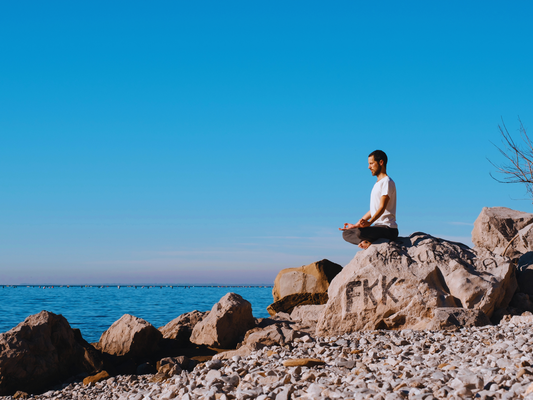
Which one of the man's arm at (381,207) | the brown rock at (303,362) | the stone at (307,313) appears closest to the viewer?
the brown rock at (303,362)

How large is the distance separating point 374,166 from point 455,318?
12.0 ft

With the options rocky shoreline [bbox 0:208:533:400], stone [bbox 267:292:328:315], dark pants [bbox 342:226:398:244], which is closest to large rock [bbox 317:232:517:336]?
rocky shoreline [bbox 0:208:533:400]

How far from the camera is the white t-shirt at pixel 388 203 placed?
10234 mm

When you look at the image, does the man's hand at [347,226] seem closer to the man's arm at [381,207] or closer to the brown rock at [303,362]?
the man's arm at [381,207]

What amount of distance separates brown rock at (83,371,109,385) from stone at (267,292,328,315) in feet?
18.8

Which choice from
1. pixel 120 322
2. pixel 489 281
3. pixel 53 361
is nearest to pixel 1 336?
pixel 53 361

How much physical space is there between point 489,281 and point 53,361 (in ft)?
31.4

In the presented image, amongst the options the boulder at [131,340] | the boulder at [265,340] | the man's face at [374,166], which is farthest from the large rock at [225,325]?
the man's face at [374,166]

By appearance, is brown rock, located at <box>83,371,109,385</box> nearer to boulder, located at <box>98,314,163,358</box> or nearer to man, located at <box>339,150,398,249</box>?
boulder, located at <box>98,314,163,358</box>

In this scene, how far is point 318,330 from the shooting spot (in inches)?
392

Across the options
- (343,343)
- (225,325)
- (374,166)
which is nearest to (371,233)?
(374,166)

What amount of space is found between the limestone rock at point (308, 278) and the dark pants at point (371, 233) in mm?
Answer: 3310

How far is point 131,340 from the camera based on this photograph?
11.1 meters

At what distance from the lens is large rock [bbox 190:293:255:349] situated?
A: 444 inches
